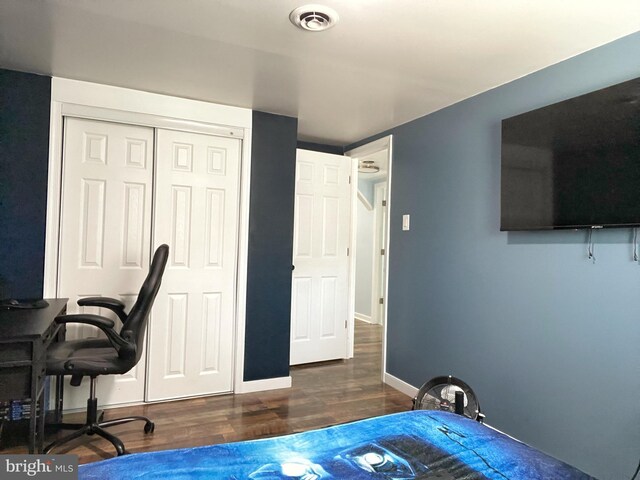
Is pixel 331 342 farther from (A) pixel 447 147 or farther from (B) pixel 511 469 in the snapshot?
(B) pixel 511 469

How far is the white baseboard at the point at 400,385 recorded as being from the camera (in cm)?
322

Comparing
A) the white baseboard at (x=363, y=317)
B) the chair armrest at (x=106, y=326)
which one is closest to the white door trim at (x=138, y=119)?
the chair armrest at (x=106, y=326)

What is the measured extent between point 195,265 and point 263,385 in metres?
1.16

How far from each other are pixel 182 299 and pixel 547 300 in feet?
8.26

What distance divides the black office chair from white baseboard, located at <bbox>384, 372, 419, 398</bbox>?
211 cm

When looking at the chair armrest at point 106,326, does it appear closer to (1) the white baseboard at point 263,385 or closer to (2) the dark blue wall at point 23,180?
(2) the dark blue wall at point 23,180

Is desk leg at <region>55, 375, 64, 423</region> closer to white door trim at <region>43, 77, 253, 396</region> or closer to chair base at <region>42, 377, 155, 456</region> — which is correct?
chair base at <region>42, 377, 155, 456</region>

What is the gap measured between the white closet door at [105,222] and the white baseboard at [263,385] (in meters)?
0.76

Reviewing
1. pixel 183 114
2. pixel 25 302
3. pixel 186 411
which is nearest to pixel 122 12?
pixel 183 114

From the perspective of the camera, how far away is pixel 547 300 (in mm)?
2244

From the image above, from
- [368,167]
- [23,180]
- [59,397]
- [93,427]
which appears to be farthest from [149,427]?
[368,167]

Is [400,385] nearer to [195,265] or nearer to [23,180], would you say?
[195,265]

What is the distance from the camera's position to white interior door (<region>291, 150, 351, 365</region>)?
4008 mm

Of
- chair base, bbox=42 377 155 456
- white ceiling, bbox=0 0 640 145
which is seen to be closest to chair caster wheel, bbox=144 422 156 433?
chair base, bbox=42 377 155 456
